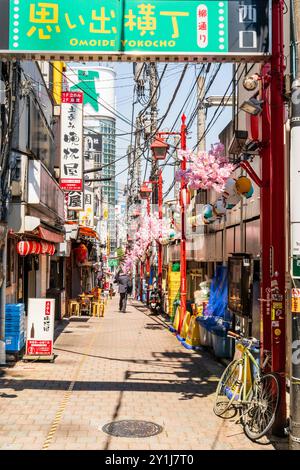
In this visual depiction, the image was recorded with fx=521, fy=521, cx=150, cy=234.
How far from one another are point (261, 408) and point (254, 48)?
5.03 metres

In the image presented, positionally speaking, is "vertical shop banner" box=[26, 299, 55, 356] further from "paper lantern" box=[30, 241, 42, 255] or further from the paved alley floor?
"paper lantern" box=[30, 241, 42, 255]

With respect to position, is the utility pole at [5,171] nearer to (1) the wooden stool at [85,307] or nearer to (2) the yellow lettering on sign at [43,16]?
(2) the yellow lettering on sign at [43,16]

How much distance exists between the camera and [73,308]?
2695 cm

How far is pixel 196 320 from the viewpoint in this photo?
1560 centimetres

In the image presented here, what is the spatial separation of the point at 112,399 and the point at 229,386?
2157 millimetres

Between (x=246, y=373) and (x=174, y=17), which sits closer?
(x=174, y=17)

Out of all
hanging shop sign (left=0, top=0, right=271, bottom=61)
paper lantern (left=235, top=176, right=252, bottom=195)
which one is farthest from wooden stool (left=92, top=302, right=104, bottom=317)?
hanging shop sign (left=0, top=0, right=271, bottom=61)

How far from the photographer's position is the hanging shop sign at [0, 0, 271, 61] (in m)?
7.14

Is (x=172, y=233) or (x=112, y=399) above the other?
(x=172, y=233)

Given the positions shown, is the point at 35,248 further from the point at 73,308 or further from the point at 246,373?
the point at 73,308

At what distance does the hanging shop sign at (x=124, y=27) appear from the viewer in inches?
281

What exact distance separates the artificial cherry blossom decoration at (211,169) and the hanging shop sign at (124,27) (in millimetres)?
4884

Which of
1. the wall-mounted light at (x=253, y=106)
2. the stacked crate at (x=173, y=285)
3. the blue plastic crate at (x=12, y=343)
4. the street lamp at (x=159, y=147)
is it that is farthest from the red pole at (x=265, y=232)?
the stacked crate at (x=173, y=285)

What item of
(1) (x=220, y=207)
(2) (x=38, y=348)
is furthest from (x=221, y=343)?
(2) (x=38, y=348)
